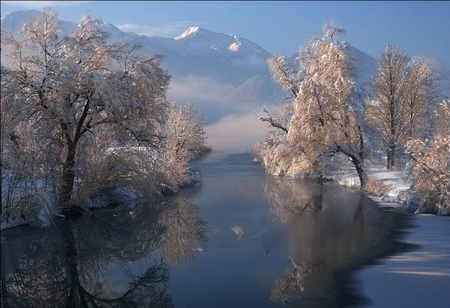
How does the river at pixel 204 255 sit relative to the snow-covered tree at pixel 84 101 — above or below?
below

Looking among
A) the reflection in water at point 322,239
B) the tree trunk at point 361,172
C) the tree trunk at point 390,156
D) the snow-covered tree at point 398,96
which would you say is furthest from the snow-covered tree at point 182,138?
the tree trunk at point 390,156

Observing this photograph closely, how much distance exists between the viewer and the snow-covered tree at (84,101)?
2098 centimetres

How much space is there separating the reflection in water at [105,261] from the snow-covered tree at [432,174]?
33.1 feet

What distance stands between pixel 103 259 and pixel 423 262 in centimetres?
901

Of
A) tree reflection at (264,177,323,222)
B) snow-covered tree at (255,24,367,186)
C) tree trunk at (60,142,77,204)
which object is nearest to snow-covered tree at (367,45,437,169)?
snow-covered tree at (255,24,367,186)

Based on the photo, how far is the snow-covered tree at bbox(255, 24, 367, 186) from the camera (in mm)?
33156

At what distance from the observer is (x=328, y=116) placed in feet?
110

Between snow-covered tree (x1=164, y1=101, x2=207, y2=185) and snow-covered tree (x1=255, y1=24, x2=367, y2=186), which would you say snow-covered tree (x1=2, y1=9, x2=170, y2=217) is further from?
snow-covered tree (x1=255, y1=24, x2=367, y2=186)

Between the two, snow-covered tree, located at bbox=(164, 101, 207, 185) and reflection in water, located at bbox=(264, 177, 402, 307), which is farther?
snow-covered tree, located at bbox=(164, 101, 207, 185)

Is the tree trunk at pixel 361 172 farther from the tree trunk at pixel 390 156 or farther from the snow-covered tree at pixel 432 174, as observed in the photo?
the snow-covered tree at pixel 432 174

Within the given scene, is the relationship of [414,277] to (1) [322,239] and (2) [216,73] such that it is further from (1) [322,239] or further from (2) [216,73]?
(2) [216,73]

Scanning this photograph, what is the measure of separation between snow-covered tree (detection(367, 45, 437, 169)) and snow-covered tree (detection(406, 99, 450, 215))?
14325 mm

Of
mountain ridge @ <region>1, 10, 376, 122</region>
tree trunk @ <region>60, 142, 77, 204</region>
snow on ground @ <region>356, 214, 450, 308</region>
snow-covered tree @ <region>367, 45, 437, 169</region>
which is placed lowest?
snow on ground @ <region>356, 214, 450, 308</region>

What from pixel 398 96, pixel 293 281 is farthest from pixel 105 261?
pixel 398 96
